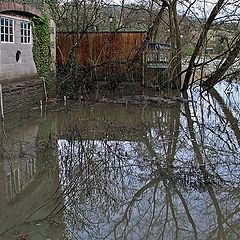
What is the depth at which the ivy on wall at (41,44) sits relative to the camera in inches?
559

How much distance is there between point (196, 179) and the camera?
20.0 ft

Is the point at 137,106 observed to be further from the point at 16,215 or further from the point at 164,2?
the point at 16,215

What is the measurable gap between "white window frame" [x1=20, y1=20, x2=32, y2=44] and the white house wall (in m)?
0.10

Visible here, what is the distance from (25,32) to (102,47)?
4.19 m

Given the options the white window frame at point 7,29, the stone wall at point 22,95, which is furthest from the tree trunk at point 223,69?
the white window frame at point 7,29

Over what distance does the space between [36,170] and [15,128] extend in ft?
11.5

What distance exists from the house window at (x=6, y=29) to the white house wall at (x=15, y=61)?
12cm

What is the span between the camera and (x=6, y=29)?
1247cm

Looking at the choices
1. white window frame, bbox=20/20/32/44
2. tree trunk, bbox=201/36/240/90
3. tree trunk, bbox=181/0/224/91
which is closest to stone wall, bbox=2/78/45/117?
white window frame, bbox=20/20/32/44

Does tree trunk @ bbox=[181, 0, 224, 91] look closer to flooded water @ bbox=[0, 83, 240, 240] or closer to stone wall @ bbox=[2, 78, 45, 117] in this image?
flooded water @ bbox=[0, 83, 240, 240]

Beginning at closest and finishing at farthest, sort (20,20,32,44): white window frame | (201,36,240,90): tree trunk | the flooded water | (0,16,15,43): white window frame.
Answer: the flooded water < (0,16,15,43): white window frame < (20,20,32,44): white window frame < (201,36,240,90): tree trunk

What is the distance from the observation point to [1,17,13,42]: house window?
40.3 ft

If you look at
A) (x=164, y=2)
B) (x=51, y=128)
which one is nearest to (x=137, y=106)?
(x=51, y=128)

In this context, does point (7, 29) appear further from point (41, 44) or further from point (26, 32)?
point (41, 44)
